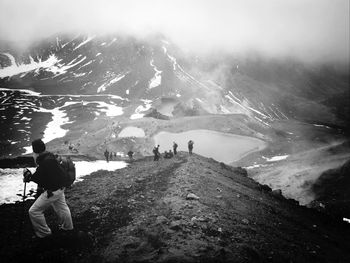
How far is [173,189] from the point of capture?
19.1 meters

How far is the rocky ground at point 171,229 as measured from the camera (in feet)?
35.4

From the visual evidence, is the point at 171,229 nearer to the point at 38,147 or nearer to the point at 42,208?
the point at 42,208

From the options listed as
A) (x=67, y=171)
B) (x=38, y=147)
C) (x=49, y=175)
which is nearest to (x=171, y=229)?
(x=67, y=171)

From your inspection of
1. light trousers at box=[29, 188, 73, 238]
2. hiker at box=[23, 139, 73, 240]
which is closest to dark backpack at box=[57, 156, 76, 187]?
hiker at box=[23, 139, 73, 240]

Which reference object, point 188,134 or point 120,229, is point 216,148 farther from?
point 120,229

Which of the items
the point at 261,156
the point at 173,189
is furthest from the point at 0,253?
the point at 261,156

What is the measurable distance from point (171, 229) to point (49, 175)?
5.42 meters

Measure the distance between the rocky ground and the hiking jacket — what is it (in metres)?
2.08

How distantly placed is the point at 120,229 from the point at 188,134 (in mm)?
93600

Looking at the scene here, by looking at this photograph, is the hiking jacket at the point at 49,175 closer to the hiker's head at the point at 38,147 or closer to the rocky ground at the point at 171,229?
the hiker's head at the point at 38,147

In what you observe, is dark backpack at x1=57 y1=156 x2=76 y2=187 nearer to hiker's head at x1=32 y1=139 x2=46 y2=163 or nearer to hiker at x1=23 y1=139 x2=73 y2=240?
hiker at x1=23 y1=139 x2=73 y2=240

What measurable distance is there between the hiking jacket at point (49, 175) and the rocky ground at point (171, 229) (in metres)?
2.08

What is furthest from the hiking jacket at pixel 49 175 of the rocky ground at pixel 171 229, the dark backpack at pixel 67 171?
the rocky ground at pixel 171 229

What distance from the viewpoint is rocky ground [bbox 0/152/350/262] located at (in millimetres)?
10789
